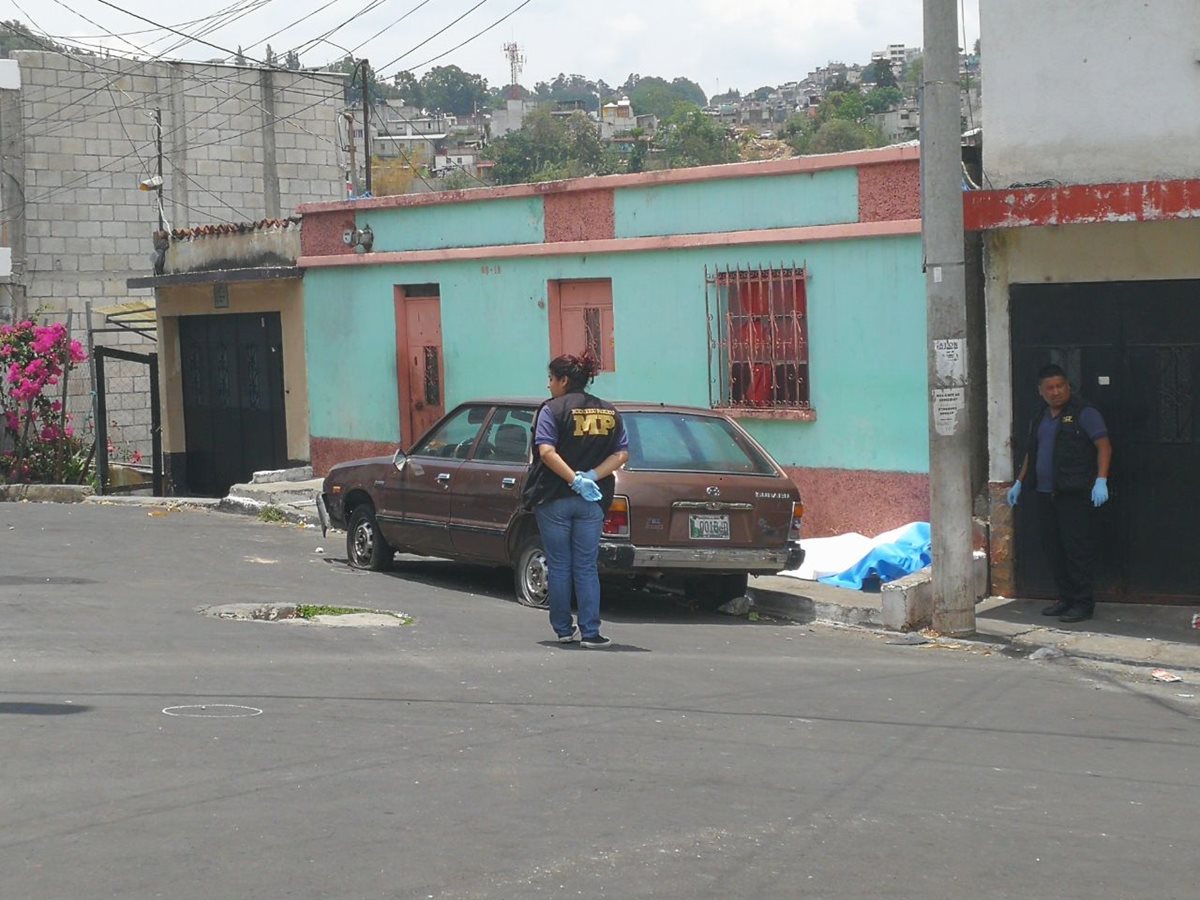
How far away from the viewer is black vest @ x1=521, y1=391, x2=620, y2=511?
403 inches

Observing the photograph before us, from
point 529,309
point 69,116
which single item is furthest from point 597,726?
point 69,116

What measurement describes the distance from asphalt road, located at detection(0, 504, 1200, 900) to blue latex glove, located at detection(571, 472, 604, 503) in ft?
3.08

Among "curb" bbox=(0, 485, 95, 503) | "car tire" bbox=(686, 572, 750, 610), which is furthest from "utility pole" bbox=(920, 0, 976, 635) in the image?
"curb" bbox=(0, 485, 95, 503)

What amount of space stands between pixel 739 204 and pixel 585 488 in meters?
6.50

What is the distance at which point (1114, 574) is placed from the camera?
12.0 m

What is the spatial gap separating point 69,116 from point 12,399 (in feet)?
23.6

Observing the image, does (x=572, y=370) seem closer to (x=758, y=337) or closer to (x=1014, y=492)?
(x=1014, y=492)

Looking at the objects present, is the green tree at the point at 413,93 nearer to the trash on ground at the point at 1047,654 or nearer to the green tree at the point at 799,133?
the green tree at the point at 799,133

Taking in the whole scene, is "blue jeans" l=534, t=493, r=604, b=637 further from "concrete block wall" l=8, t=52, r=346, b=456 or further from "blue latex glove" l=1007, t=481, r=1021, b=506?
"concrete block wall" l=8, t=52, r=346, b=456

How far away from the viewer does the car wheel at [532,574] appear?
1191 centimetres

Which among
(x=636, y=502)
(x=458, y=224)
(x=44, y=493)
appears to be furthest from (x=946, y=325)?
(x=44, y=493)

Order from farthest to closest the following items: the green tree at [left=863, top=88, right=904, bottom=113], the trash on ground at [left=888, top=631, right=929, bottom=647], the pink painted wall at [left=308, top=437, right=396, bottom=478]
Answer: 1. the green tree at [left=863, top=88, right=904, bottom=113]
2. the pink painted wall at [left=308, top=437, right=396, bottom=478]
3. the trash on ground at [left=888, top=631, right=929, bottom=647]

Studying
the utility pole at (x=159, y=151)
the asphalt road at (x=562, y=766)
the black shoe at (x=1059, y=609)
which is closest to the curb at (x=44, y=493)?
the utility pole at (x=159, y=151)

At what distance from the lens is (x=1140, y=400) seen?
38.5 ft
